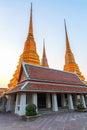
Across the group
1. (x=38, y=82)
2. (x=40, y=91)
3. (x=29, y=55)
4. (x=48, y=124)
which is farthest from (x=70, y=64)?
(x=48, y=124)

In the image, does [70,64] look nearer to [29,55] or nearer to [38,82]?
[29,55]

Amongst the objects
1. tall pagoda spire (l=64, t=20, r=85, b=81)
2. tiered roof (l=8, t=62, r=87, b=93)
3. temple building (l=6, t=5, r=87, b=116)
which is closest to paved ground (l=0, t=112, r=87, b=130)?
temple building (l=6, t=5, r=87, b=116)

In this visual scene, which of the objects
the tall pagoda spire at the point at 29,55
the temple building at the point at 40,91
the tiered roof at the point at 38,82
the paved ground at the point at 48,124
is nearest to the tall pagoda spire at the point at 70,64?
the tall pagoda spire at the point at 29,55

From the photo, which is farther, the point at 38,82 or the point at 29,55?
the point at 29,55

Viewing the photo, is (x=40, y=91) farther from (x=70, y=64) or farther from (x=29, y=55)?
(x=70, y=64)

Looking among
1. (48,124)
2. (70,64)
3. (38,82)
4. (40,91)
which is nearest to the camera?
(48,124)

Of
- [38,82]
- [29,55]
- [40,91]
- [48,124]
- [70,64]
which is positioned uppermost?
[29,55]

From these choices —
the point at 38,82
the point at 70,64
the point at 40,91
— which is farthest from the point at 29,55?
the point at 40,91

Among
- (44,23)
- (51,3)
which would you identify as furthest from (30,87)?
(44,23)

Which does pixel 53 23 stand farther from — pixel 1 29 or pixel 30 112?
pixel 30 112

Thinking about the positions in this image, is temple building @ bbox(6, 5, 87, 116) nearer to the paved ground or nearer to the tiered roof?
the tiered roof

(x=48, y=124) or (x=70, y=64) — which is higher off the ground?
(x=70, y=64)

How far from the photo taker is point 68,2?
12836mm

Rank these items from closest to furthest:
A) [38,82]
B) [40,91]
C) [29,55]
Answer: [40,91]
[38,82]
[29,55]
